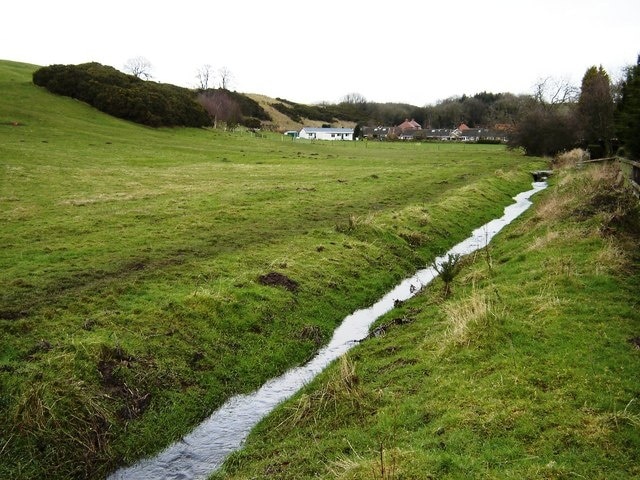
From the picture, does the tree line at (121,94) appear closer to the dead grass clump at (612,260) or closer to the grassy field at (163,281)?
the grassy field at (163,281)

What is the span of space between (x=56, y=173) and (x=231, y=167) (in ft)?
53.4

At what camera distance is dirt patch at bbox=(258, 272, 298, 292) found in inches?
721

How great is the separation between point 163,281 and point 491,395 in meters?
11.6

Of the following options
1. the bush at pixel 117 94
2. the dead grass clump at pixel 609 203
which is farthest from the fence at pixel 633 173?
the bush at pixel 117 94

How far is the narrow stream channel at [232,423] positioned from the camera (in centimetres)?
1028

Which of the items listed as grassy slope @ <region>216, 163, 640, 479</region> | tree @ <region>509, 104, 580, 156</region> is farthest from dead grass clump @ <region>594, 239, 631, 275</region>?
tree @ <region>509, 104, 580, 156</region>

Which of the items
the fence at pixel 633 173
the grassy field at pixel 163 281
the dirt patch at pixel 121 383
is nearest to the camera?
the grassy field at pixel 163 281

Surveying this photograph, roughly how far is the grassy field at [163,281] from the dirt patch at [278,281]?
3.0 inches

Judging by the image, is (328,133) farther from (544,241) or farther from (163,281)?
(163,281)

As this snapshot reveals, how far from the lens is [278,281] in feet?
60.7

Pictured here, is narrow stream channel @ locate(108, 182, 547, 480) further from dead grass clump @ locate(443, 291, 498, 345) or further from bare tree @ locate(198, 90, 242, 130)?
bare tree @ locate(198, 90, 242, 130)

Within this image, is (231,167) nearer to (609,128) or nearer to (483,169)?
(483,169)

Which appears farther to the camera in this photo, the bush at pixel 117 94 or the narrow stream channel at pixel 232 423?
the bush at pixel 117 94

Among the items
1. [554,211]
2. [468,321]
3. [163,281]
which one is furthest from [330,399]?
[554,211]
